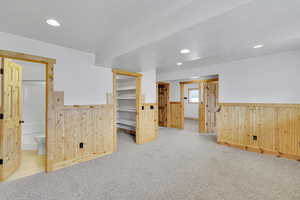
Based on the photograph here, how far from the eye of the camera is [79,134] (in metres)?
2.97

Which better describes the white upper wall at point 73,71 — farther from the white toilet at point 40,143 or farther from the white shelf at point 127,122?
the white shelf at point 127,122

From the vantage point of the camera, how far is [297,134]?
306cm

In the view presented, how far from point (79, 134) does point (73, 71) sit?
52.0 inches

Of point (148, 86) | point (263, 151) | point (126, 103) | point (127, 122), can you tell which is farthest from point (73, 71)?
point (263, 151)

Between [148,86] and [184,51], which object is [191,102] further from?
[184,51]

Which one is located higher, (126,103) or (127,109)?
(126,103)

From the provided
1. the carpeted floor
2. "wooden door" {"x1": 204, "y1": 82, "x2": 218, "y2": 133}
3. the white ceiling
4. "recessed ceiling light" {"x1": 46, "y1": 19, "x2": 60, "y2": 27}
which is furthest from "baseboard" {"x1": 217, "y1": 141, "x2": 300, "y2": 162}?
"recessed ceiling light" {"x1": 46, "y1": 19, "x2": 60, "y2": 27}

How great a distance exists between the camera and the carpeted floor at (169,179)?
6.27 ft

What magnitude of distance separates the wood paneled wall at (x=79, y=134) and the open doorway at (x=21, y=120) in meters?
0.44

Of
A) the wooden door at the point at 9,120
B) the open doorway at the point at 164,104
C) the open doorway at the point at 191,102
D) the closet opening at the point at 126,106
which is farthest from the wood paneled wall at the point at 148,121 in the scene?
the open doorway at the point at 191,102

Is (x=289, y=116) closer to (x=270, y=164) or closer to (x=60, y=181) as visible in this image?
(x=270, y=164)

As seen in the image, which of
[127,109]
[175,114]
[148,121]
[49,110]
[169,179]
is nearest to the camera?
[169,179]

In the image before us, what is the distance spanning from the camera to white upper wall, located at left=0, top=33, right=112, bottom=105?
2.34m

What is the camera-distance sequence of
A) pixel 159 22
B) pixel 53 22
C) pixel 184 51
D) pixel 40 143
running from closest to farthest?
pixel 159 22
pixel 53 22
pixel 184 51
pixel 40 143
